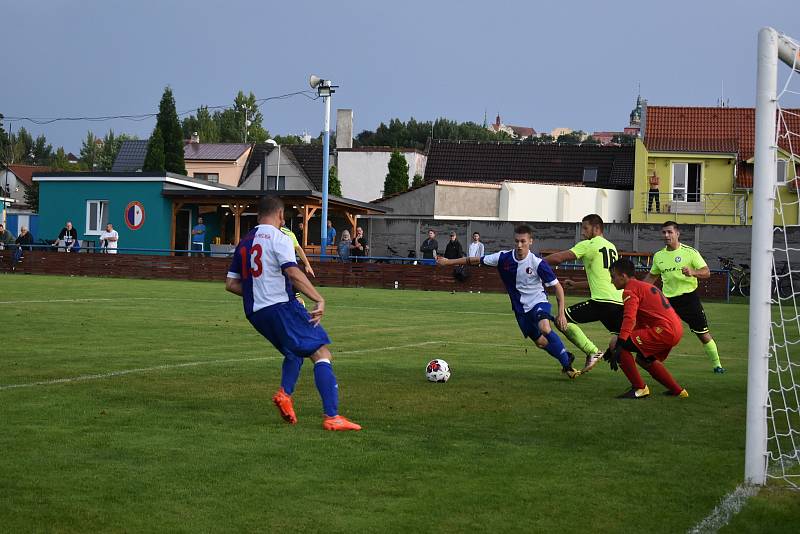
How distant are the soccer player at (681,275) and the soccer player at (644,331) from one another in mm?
3500

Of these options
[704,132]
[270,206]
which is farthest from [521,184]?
[270,206]

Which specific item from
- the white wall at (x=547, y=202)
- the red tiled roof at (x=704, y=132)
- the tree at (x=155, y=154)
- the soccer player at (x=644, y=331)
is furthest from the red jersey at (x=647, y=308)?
the tree at (x=155, y=154)

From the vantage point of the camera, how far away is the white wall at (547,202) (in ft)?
190

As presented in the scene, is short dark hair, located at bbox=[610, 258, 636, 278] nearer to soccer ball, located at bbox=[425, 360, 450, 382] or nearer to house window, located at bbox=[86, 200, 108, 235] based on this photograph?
soccer ball, located at bbox=[425, 360, 450, 382]

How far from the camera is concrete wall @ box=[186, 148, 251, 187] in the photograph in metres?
81.4

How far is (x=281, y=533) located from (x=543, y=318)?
731 centimetres

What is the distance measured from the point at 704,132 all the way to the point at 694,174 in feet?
11.2

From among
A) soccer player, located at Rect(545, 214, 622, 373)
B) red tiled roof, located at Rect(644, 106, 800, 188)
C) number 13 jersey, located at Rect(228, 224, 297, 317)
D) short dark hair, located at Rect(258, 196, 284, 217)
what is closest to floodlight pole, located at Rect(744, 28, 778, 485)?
number 13 jersey, located at Rect(228, 224, 297, 317)

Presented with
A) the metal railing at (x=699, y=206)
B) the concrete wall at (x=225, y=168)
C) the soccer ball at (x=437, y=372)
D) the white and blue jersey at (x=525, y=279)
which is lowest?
the soccer ball at (x=437, y=372)

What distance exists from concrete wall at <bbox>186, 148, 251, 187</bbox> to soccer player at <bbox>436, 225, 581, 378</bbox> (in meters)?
70.1

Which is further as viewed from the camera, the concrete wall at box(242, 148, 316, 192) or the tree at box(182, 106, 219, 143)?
the tree at box(182, 106, 219, 143)

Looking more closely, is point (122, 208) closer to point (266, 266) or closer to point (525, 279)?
point (525, 279)

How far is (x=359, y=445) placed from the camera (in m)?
7.78

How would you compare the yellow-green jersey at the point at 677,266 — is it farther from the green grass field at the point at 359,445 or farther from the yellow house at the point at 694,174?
the yellow house at the point at 694,174
